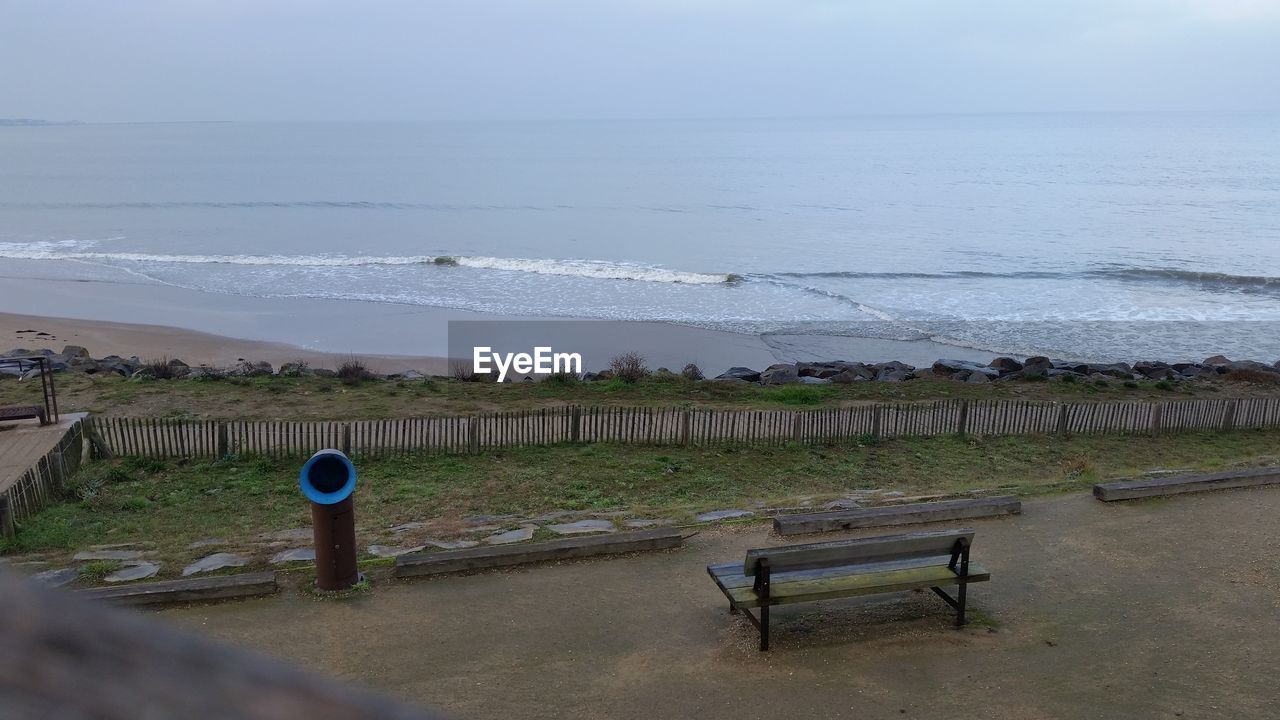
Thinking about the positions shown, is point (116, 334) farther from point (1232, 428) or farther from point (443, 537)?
point (1232, 428)

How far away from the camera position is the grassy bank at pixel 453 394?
1664cm

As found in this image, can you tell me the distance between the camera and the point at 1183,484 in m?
10.7

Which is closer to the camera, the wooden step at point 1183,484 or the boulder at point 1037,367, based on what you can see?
the wooden step at point 1183,484

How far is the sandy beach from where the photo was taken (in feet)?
85.7

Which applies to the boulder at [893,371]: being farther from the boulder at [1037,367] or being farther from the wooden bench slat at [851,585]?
the wooden bench slat at [851,585]

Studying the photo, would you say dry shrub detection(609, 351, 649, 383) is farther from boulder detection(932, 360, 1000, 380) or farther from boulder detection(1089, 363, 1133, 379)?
Result: boulder detection(1089, 363, 1133, 379)

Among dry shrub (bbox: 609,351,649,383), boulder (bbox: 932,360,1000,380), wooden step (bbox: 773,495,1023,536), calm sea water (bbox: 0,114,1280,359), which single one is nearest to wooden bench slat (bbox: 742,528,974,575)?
wooden step (bbox: 773,495,1023,536)

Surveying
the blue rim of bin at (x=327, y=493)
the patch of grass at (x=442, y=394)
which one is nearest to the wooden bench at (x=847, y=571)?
the blue rim of bin at (x=327, y=493)

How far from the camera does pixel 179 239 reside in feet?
167

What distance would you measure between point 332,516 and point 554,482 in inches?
168

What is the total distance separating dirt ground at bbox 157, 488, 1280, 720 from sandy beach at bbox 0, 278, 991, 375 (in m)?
16.5

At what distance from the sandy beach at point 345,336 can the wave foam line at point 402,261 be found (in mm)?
9399

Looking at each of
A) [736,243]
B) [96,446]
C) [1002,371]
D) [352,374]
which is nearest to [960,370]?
[1002,371]

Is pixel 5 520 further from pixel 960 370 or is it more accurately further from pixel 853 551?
pixel 960 370
